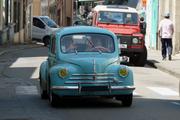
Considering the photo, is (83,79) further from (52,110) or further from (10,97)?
(10,97)

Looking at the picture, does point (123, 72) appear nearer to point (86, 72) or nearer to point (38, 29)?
point (86, 72)

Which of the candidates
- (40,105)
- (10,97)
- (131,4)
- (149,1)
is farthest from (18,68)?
(131,4)

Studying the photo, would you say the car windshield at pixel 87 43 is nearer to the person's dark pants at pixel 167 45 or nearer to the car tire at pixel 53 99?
the car tire at pixel 53 99

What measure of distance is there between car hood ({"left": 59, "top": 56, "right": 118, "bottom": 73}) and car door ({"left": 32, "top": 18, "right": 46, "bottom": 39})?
33.2m

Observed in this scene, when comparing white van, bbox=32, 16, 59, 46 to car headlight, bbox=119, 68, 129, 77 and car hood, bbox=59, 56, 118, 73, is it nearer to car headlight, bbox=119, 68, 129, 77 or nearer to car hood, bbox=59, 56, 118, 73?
car hood, bbox=59, 56, 118, 73

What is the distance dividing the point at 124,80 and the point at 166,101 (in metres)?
1.88

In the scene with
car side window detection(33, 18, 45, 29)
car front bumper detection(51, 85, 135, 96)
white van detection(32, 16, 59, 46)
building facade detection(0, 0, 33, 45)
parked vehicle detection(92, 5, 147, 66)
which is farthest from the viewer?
car side window detection(33, 18, 45, 29)

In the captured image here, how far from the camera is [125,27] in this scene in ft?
85.0

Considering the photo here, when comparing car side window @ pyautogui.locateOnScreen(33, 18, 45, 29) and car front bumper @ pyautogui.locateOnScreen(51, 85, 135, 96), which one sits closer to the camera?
car front bumper @ pyautogui.locateOnScreen(51, 85, 135, 96)

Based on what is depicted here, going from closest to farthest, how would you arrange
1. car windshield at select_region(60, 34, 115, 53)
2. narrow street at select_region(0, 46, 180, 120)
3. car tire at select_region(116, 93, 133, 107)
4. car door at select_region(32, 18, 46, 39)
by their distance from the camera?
narrow street at select_region(0, 46, 180, 120) → car tire at select_region(116, 93, 133, 107) → car windshield at select_region(60, 34, 115, 53) → car door at select_region(32, 18, 46, 39)

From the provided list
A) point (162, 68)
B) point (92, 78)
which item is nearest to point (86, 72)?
point (92, 78)

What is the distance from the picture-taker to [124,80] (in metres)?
13.8

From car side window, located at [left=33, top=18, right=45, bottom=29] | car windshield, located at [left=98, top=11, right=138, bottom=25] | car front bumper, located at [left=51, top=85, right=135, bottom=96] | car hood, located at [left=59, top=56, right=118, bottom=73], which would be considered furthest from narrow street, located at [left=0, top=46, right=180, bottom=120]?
car side window, located at [left=33, top=18, right=45, bottom=29]

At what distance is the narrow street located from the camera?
12.6 meters
